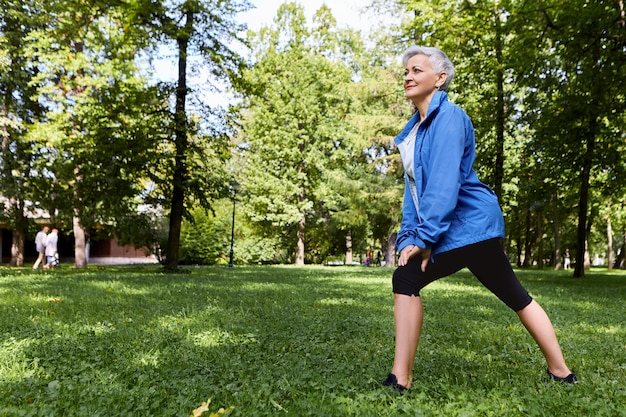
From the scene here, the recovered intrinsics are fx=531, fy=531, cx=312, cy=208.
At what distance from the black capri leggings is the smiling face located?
1.06 m

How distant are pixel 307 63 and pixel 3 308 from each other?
114 ft

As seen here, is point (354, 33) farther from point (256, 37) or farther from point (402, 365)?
point (402, 365)

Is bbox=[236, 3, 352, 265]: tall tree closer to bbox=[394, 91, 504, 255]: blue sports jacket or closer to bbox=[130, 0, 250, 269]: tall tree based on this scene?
bbox=[130, 0, 250, 269]: tall tree

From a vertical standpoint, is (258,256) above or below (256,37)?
below

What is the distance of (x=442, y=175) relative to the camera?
10.6 ft

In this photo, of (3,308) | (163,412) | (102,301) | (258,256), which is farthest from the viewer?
(258,256)

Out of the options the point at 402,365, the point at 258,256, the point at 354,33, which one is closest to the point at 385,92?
the point at 354,33

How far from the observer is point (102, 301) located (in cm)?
857

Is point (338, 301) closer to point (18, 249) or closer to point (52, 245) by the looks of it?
point (52, 245)

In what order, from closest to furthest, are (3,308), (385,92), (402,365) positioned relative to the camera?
(402,365) < (3,308) < (385,92)

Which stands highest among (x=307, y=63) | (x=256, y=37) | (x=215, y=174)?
→ (x=256, y=37)

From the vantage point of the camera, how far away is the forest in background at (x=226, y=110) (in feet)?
49.7

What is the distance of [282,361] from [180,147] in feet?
49.5

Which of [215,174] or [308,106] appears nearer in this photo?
[215,174]
